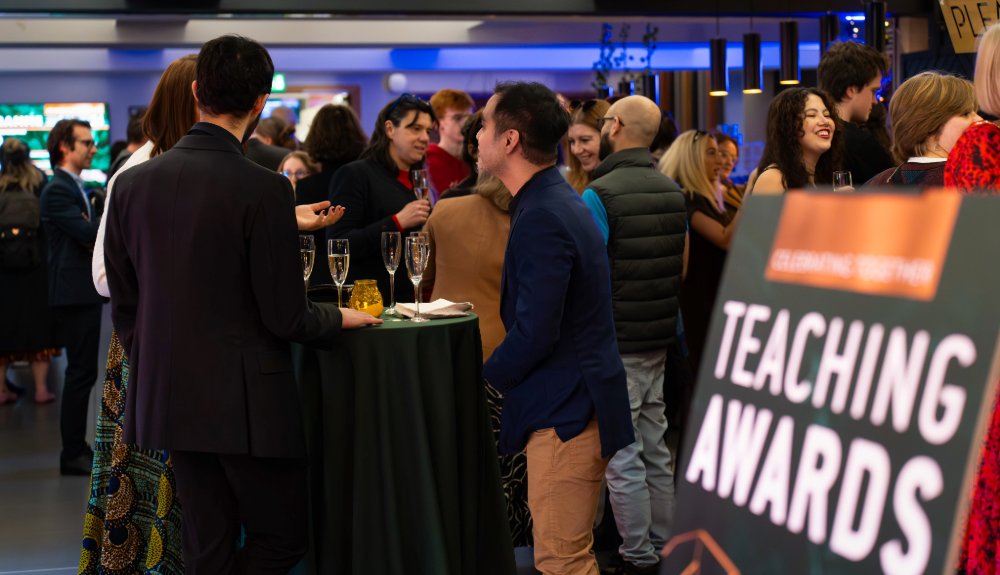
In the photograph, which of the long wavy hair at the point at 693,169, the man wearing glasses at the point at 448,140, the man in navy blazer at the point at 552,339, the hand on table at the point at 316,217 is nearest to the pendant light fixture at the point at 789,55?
the long wavy hair at the point at 693,169

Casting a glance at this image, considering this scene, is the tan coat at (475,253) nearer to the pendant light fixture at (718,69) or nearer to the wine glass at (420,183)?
the wine glass at (420,183)

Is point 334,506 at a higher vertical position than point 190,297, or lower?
lower

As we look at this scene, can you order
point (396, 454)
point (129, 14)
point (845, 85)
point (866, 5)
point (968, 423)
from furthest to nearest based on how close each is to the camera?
point (129, 14), point (866, 5), point (845, 85), point (396, 454), point (968, 423)

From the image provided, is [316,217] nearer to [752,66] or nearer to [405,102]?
[405,102]

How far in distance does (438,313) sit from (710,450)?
1530 mm

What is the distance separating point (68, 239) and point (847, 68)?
401cm

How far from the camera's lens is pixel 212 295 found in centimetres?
248

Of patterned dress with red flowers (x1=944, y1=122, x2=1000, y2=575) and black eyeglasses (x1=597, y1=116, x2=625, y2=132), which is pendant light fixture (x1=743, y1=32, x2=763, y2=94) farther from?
patterned dress with red flowers (x1=944, y1=122, x2=1000, y2=575)

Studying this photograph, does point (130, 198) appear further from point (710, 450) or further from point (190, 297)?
point (710, 450)

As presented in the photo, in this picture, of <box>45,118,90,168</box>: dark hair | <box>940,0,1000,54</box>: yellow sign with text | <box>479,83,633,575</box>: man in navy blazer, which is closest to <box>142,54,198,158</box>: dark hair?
<box>479,83,633,575</box>: man in navy blazer

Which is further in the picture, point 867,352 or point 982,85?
point 982,85

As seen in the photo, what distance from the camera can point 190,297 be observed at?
2473 mm

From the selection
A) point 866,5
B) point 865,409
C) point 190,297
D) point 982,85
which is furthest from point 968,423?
point 866,5

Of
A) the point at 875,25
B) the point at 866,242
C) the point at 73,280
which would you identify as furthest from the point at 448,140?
the point at 866,242
